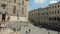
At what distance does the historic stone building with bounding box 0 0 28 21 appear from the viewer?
1436 inches

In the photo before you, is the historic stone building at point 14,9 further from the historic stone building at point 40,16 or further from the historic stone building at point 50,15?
the historic stone building at point 40,16

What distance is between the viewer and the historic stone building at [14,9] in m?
36.5

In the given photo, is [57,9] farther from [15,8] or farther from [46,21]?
[15,8]

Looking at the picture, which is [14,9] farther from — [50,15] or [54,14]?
[50,15]

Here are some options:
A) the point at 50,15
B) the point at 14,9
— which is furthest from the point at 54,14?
the point at 14,9

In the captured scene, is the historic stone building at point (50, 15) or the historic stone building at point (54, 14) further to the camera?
the historic stone building at point (50, 15)

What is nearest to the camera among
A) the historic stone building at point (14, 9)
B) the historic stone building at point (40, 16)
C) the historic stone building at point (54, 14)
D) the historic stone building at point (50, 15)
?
the historic stone building at point (14, 9)

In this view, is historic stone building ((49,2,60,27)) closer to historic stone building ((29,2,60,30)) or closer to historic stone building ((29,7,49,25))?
historic stone building ((29,2,60,30))

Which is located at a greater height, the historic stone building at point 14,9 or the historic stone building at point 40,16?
the historic stone building at point 14,9

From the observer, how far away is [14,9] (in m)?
38.8

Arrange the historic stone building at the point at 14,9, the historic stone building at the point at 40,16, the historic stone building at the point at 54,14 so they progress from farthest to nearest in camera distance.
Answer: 1. the historic stone building at the point at 40,16
2. the historic stone building at the point at 54,14
3. the historic stone building at the point at 14,9

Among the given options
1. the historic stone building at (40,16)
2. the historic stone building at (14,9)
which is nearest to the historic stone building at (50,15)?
the historic stone building at (40,16)

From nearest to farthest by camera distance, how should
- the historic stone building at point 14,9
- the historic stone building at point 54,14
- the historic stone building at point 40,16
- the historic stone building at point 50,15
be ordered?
the historic stone building at point 14,9 → the historic stone building at point 54,14 → the historic stone building at point 50,15 → the historic stone building at point 40,16

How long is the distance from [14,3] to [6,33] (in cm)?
1298
